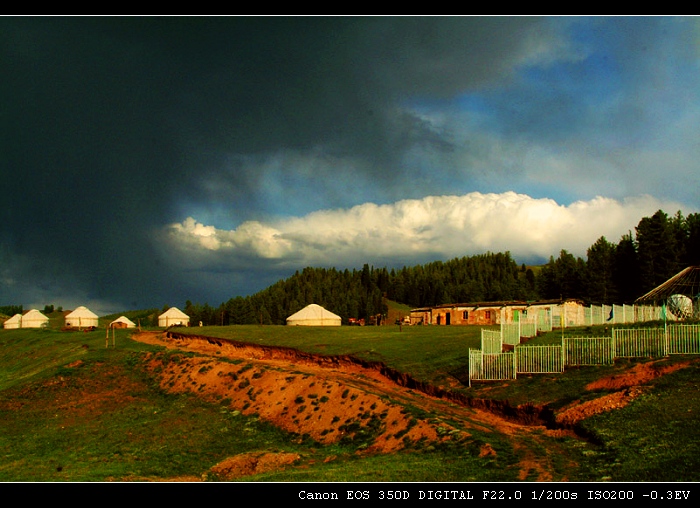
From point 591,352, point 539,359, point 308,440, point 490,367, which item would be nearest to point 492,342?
point 490,367

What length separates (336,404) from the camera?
79.0ft

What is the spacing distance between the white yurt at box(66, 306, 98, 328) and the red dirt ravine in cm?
6376

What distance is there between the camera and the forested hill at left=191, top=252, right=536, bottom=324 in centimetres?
13500

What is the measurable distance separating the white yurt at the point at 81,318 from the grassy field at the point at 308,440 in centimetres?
5679

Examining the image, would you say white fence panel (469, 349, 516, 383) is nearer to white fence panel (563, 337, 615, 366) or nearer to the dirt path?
the dirt path

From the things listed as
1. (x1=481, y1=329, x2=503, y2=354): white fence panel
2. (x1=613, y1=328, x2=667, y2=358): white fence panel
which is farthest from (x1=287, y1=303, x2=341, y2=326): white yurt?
(x1=613, y1=328, x2=667, y2=358): white fence panel

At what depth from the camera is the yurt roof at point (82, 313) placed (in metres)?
95.9

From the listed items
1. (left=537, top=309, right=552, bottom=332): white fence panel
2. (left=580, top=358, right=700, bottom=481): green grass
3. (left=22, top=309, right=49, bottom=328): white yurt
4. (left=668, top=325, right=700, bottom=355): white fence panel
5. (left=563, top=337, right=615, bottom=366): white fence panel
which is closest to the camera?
(left=580, top=358, right=700, bottom=481): green grass

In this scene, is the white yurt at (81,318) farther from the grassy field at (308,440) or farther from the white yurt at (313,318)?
the grassy field at (308,440)

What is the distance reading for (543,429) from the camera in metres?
19.3

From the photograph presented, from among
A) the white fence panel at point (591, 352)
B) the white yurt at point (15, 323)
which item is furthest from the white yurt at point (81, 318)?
the white fence panel at point (591, 352)

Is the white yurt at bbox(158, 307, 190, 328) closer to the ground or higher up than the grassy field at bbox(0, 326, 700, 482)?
higher up
